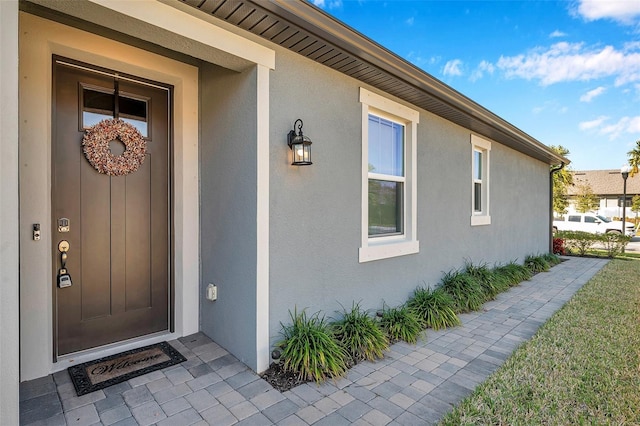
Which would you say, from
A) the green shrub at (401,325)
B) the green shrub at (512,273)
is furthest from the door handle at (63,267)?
the green shrub at (512,273)

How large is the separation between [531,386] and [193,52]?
12.8 ft

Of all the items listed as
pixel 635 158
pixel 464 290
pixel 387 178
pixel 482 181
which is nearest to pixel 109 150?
pixel 387 178

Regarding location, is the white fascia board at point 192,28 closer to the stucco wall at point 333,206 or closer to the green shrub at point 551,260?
the stucco wall at point 333,206

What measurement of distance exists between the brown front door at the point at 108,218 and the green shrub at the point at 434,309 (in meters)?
3.09

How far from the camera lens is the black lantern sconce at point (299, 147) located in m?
2.94

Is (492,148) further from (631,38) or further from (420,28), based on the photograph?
(631,38)

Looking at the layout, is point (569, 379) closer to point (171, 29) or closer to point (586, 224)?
point (171, 29)

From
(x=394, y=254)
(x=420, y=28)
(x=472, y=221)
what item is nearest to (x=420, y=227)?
(x=394, y=254)

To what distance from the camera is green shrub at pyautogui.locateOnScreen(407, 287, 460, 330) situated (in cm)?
411

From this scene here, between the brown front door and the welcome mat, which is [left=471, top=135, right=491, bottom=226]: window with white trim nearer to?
the brown front door

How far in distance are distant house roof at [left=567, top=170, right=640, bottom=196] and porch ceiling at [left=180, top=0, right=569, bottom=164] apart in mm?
26316

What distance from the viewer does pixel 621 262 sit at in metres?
9.12
